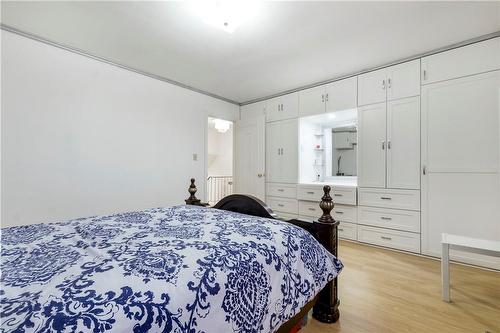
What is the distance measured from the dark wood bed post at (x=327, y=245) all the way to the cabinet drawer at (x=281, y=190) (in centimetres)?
241

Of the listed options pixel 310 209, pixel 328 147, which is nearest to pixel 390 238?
pixel 310 209

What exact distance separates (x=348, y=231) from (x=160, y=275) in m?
3.20

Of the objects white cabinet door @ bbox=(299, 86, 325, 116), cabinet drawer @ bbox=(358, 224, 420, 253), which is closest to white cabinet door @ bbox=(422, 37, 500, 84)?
white cabinet door @ bbox=(299, 86, 325, 116)

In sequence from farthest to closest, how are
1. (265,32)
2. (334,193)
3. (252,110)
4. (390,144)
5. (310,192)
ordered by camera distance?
(252,110)
(310,192)
(334,193)
(390,144)
(265,32)

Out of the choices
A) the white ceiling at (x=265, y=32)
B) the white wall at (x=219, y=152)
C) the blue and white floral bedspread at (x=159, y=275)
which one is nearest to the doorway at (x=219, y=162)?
the white wall at (x=219, y=152)

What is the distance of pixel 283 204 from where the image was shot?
4.16 meters

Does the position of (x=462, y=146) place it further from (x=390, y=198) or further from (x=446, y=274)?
(x=446, y=274)

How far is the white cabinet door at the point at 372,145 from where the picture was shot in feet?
10.2

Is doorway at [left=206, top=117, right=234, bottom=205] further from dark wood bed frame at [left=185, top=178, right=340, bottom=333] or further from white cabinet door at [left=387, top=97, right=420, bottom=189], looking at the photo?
dark wood bed frame at [left=185, top=178, right=340, bottom=333]

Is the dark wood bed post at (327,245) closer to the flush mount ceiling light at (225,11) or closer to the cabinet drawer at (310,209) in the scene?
the flush mount ceiling light at (225,11)

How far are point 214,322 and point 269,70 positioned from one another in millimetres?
3154

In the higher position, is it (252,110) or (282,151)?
(252,110)

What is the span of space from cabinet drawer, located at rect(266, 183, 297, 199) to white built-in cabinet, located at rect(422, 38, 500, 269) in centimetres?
180

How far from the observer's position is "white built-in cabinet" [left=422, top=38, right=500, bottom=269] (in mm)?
2428
